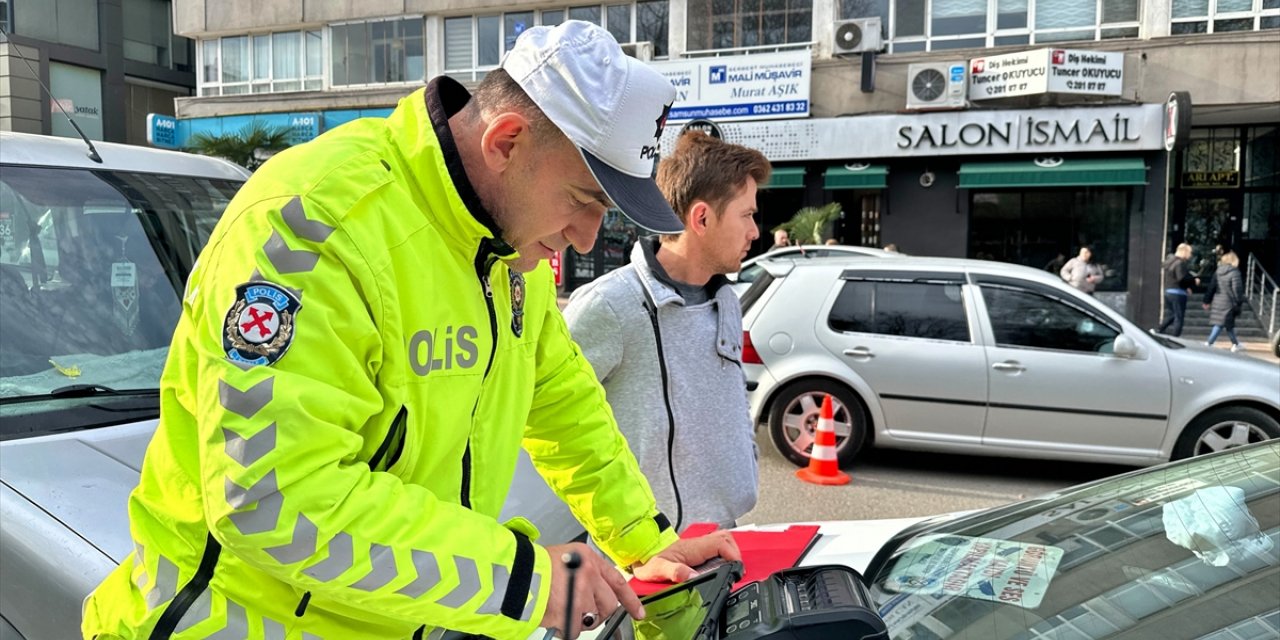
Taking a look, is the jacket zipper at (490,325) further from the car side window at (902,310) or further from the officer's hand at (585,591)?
the car side window at (902,310)

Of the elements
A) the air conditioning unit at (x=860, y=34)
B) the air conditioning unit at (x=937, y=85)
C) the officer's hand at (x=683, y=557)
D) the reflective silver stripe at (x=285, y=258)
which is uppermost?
the air conditioning unit at (x=860, y=34)

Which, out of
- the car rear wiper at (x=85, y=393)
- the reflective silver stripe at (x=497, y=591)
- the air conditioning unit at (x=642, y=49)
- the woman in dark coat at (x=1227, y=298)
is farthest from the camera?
the air conditioning unit at (x=642, y=49)

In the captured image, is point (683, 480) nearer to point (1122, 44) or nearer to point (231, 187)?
point (231, 187)

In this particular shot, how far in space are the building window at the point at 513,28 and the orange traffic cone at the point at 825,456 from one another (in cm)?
1509

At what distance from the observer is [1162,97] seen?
625 inches

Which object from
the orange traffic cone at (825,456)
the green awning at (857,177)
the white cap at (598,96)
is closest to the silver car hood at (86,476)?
the white cap at (598,96)

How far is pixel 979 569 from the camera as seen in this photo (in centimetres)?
184

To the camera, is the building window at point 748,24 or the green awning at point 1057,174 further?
the building window at point 748,24

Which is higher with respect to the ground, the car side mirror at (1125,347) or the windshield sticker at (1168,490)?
the windshield sticker at (1168,490)

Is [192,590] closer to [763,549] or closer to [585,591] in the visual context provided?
[585,591]

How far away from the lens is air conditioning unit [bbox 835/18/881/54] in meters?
17.4

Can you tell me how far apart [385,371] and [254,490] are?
22 centimetres

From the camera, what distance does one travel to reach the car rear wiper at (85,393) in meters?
2.47

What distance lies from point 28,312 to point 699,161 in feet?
6.80
